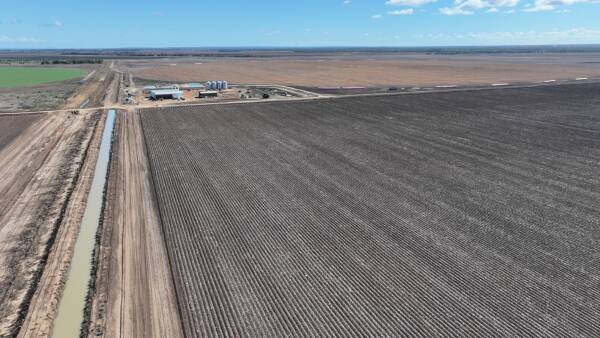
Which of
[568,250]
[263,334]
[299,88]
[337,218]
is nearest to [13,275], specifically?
[263,334]

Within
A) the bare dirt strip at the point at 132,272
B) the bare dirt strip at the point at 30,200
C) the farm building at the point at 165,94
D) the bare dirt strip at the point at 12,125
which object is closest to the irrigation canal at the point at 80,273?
the bare dirt strip at the point at 132,272

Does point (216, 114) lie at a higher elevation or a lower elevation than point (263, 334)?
higher

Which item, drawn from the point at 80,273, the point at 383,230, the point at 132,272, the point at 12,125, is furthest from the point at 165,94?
the point at 383,230

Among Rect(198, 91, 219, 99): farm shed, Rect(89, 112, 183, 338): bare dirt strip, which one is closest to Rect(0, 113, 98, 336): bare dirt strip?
Rect(89, 112, 183, 338): bare dirt strip

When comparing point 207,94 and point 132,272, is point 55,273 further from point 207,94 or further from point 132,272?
point 207,94

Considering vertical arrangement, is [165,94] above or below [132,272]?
above

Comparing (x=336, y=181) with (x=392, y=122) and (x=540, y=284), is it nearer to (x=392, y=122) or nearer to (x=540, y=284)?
(x=540, y=284)

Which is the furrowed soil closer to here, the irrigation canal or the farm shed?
the irrigation canal
